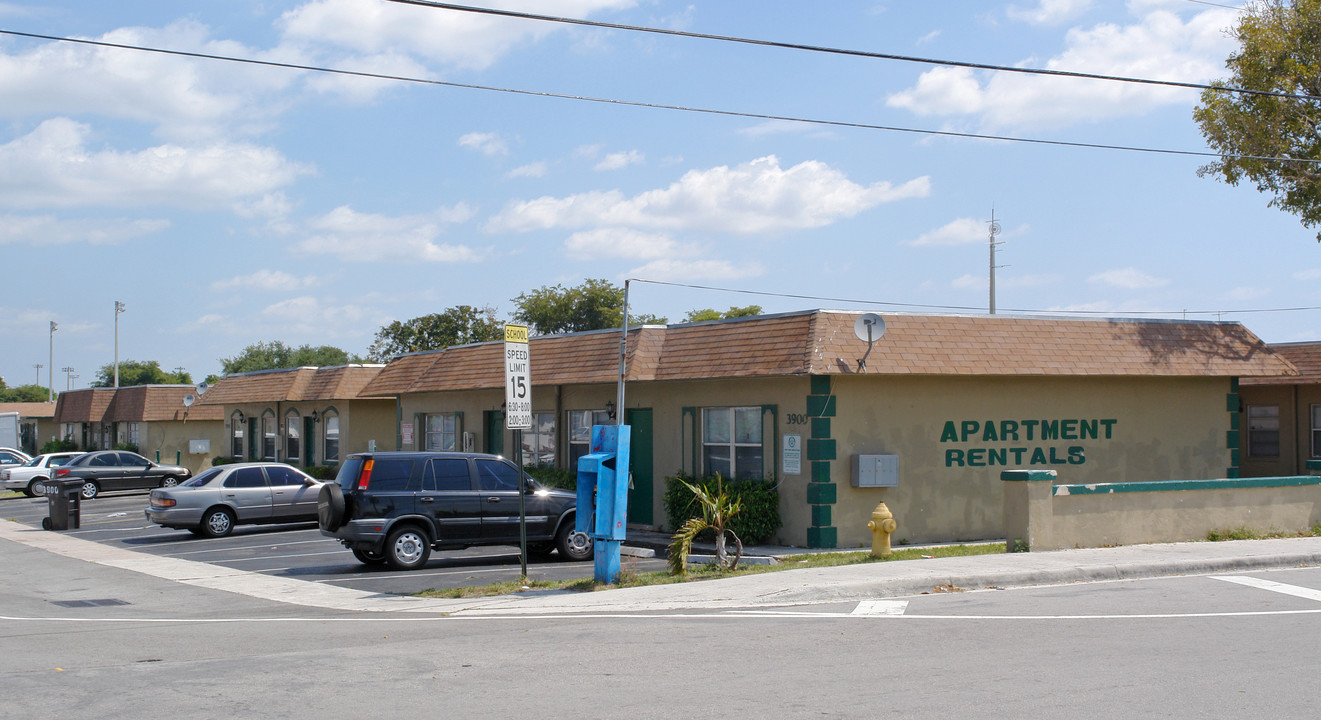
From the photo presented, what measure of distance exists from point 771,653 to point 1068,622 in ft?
10.2

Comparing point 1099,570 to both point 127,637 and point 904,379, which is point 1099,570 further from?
point 127,637

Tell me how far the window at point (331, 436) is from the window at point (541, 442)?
11.9m

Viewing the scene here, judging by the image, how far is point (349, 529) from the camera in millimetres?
15914

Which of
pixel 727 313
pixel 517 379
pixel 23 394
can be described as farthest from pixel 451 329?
pixel 23 394

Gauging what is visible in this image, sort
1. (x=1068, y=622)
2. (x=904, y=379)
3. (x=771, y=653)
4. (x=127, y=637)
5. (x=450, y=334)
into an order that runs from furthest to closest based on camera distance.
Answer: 1. (x=450, y=334)
2. (x=904, y=379)
3. (x=127, y=637)
4. (x=1068, y=622)
5. (x=771, y=653)

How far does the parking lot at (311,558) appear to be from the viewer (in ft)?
50.7

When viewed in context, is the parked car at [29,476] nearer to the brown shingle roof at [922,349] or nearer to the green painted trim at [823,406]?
the brown shingle roof at [922,349]

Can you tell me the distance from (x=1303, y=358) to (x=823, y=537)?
13.9 metres

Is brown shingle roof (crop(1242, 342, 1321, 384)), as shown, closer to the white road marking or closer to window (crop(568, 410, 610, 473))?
the white road marking

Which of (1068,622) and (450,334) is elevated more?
(450,334)

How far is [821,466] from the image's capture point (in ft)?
56.9

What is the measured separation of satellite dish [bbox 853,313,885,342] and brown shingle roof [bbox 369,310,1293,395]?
23 centimetres

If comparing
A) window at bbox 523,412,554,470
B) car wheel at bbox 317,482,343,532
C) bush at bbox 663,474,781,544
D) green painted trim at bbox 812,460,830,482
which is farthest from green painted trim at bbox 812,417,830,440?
window at bbox 523,412,554,470

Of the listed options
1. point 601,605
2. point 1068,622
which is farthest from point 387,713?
point 1068,622
